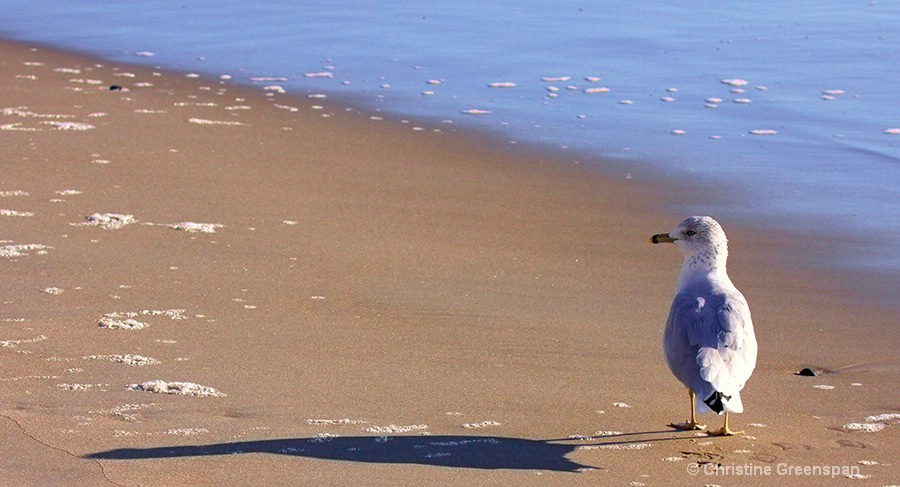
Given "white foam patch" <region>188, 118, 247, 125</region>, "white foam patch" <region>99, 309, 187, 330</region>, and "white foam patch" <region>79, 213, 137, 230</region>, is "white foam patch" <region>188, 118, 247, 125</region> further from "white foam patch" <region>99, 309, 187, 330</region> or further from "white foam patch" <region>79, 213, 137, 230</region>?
"white foam patch" <region>99, 309, 187, 330</region>

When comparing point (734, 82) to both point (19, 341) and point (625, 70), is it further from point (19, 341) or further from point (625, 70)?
point (19, 341)

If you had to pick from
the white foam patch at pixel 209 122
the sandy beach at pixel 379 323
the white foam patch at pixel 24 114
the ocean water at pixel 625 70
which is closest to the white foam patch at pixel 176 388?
the sandy beach at pixel 379 323

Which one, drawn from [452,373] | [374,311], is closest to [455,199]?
[374,311]

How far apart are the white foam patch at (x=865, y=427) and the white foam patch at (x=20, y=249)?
15.0ft

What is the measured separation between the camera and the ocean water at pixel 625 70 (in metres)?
10.1

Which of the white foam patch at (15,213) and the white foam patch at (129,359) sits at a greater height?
the white foam patch at (15,213)

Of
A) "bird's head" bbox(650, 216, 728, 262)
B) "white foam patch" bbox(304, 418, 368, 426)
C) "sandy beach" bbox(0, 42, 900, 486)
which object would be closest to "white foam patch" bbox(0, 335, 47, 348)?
"sandy beach" bbox(0, 42, 900, 486)

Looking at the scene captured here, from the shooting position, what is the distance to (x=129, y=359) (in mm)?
5770

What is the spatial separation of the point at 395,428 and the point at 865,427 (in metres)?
1.98

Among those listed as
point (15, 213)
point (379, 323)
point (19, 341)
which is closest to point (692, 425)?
point (379, 323)

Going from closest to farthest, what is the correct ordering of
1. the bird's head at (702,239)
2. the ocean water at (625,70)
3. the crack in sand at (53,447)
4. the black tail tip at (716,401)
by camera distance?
the crack in sand at (53,447), the black tail tip at (716,401), the bird's head at (702,239), the ocean water at (625,70)

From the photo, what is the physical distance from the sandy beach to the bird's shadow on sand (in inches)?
0.5

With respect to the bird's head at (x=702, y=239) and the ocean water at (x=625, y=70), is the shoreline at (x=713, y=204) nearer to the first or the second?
the ocean water at (x=625, y=70)

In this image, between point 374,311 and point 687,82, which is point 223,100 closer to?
point 687,82
